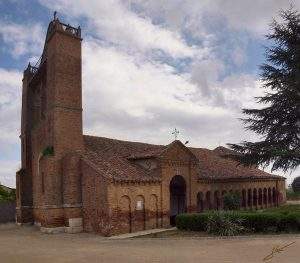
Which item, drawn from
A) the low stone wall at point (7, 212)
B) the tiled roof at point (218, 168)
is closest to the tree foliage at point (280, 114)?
the tiled roof at point (218, 168)

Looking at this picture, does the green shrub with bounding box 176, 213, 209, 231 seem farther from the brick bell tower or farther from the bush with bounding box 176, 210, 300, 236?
the brick bell tower

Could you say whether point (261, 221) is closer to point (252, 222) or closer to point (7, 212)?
point (252, 222)

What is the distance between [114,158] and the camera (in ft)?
92.9

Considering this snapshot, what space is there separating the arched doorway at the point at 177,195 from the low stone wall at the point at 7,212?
43.2 ft

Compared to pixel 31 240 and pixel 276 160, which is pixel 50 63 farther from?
pixel 276 160

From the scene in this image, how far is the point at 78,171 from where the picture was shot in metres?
26.6

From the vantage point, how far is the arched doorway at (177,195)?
30.5 meters

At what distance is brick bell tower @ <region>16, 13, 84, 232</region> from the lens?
1038 inches

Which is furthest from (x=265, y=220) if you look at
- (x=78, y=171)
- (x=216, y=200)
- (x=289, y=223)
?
(x=78, y=171)

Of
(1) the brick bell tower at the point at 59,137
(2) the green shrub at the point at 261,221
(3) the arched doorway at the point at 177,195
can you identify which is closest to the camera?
(2) the green shrub at the point at 261,221

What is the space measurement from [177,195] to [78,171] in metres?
9.58

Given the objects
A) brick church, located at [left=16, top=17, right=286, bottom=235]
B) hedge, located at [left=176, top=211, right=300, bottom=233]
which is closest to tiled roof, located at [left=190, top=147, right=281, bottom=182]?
brick church, located at [left=16, top=17, right=286, bottom=235]

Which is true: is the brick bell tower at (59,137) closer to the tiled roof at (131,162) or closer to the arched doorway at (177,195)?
the tiled roof at (131,162)

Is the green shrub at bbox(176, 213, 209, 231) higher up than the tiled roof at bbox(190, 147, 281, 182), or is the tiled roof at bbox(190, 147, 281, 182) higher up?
the tiled roof at bbox(190, 147, 281, 182)
